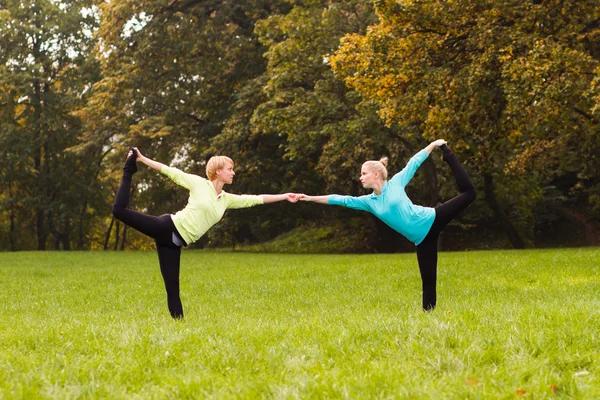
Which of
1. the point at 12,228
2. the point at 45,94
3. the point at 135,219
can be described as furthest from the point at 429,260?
the point at 12,228

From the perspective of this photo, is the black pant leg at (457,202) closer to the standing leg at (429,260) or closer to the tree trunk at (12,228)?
the standing leg at (429,260)

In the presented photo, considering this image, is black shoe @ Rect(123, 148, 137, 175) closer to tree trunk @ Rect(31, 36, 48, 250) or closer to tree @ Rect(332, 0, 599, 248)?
tree @ Rect(332, 0, 599, 248)

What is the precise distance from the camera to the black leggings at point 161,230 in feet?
25.0

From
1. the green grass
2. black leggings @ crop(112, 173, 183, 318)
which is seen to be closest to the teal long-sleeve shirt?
the green grass

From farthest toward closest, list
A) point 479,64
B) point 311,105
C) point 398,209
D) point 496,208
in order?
1. point 496,208
2. point 311,105
3. point 479,64
4. point 398,209

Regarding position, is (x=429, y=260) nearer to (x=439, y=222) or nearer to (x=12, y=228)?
(x=439, y=222)

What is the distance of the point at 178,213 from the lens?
25.3 feet

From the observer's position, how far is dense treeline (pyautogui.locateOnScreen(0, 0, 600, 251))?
17.1 metres

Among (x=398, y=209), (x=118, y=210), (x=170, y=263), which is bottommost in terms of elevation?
(x=170, y=263)

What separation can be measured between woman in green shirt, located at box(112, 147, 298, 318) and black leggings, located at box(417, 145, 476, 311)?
1.97 m

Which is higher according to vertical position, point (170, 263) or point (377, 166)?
point (377, 166)

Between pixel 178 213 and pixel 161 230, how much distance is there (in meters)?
0.30

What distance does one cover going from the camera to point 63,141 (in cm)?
4088

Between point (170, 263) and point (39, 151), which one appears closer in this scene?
point (170, 263)
